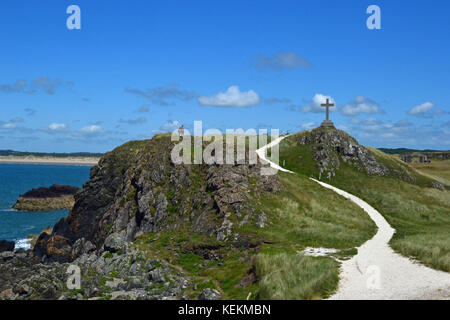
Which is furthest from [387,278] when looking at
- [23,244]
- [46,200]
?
[46,200]

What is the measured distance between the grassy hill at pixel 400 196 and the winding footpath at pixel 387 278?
202cm

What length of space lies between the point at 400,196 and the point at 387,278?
3640 centimetres

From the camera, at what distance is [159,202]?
4722 cm

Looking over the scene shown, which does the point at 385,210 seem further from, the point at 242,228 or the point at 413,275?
the point at 413,275

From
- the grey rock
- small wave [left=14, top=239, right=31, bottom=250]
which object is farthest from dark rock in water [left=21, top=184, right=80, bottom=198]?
the grey rock

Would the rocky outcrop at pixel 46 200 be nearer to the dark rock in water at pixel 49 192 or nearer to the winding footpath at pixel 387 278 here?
the dark rock in water at pixel 49 192

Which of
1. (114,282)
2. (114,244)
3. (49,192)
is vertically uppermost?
(114,244)

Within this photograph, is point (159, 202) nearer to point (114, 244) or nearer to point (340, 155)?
point (114, 244)

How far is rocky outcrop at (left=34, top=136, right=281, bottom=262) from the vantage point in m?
40.7

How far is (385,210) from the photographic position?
5212 centimetres

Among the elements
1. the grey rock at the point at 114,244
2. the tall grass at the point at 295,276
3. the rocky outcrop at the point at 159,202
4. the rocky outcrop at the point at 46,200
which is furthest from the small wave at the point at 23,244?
the tall grass at the point at 295,276
